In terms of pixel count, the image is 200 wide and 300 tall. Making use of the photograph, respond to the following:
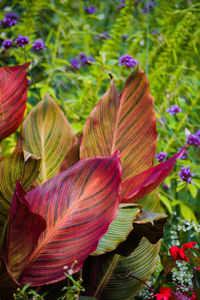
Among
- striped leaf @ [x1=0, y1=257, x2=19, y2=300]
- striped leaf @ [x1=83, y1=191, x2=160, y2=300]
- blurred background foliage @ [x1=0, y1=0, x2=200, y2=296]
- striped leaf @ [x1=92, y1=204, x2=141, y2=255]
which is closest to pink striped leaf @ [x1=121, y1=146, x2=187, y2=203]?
striped leaf @ [x1=92, y1=204, x2=141, y2=255]

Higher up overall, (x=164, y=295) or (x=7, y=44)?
(x=7, y=44)

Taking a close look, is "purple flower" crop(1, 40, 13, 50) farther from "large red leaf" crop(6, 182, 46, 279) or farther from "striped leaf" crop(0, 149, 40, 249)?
"large red leaf" crop(6, 182, 46, 279)

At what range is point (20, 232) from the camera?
606mm

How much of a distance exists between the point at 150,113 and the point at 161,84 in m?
0.93

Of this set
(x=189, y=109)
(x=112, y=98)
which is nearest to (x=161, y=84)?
(x=189, y=109)

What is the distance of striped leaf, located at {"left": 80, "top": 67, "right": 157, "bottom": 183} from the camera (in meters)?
0.80

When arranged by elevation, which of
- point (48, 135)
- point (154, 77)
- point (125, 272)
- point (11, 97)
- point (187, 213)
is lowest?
point (187, 213)

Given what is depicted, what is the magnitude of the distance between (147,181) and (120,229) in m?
0.11

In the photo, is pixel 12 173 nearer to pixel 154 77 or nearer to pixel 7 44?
pixel 7 44

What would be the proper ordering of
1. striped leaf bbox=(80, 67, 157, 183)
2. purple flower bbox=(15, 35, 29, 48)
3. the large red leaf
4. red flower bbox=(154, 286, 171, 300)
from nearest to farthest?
the large red leaf, red flower bbox=(154, 286, 171, 300), striped leaf bbox=(80, 67, 157, 183), purple flower bbox=(15, 35, 29, 48)

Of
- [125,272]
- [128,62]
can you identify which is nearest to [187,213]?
[125,272]

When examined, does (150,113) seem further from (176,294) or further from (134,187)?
(176,294)

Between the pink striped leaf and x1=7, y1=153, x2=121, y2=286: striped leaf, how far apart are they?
0.06 metres

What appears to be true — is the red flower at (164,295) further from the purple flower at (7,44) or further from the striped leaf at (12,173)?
the purple flower at (7,44)
